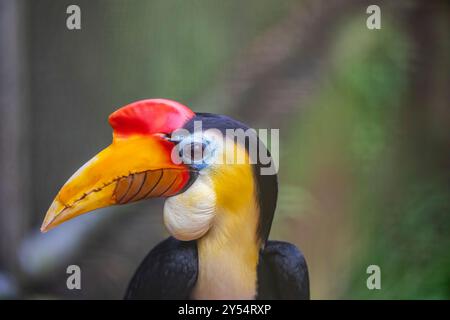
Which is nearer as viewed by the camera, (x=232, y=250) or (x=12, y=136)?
(x=232, y=250)

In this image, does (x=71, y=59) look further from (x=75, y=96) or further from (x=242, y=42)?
(x=242, y=42)

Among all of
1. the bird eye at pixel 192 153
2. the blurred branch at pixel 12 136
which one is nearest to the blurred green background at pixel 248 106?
the blurred branch at pixel 12 136

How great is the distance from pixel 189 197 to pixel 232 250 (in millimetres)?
302

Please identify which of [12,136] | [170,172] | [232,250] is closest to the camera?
[170,172]

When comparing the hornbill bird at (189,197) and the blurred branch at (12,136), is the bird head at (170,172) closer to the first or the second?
the hornbill bird at (189,197)

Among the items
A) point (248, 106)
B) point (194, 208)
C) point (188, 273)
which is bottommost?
point (188, 273)

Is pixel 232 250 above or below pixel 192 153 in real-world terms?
below

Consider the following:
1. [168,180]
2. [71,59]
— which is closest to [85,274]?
[168,180]

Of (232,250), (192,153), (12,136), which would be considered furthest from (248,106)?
(12,136)

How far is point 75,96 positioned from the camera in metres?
2.79

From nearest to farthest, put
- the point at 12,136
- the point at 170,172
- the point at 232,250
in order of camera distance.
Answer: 1. the point at 170,172
2. the point at 232,250
3. the point at 12,136

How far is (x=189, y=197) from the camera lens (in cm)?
259

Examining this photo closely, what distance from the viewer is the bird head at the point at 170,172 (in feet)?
8.45

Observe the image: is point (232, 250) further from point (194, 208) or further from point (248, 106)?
point (248, 106)
